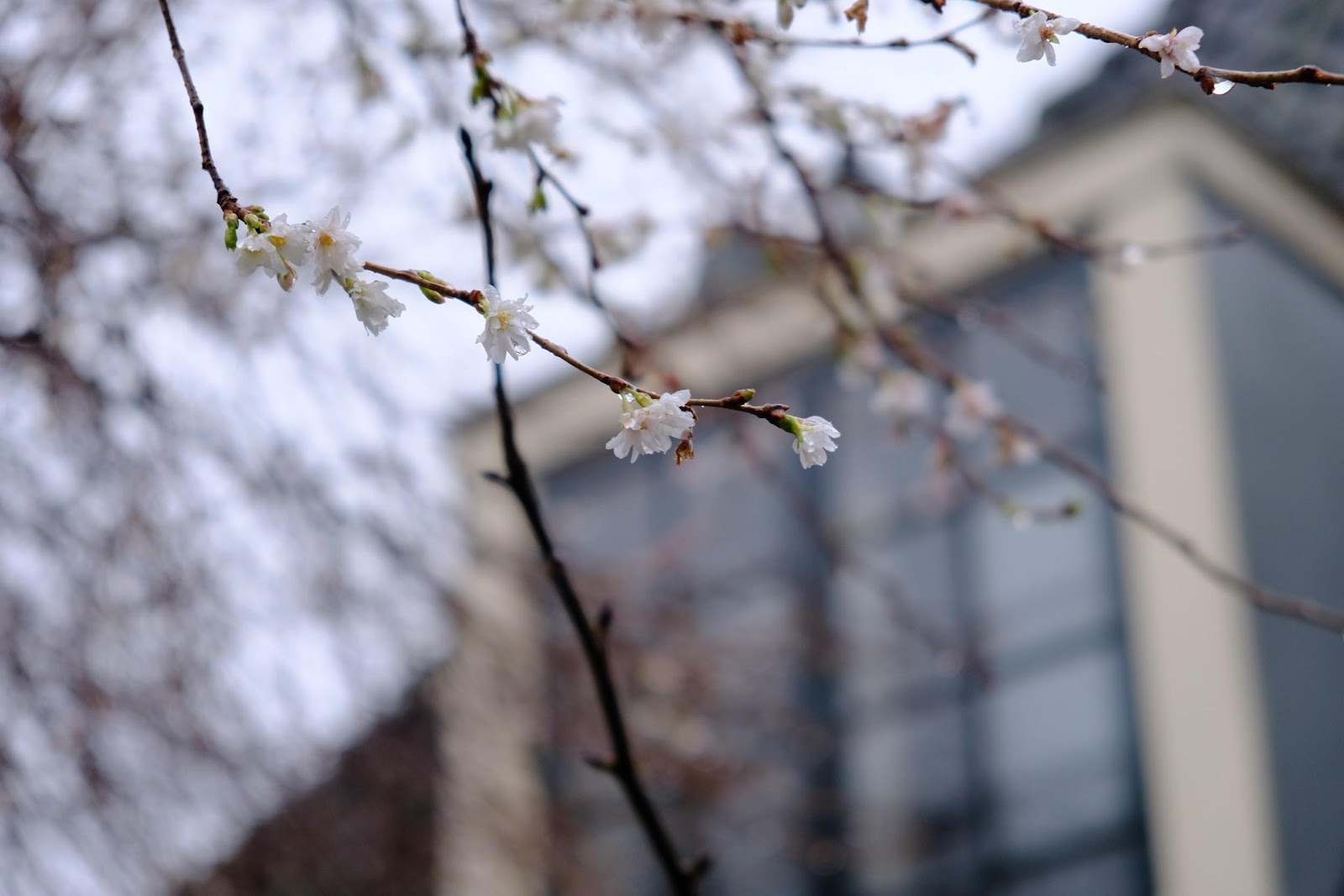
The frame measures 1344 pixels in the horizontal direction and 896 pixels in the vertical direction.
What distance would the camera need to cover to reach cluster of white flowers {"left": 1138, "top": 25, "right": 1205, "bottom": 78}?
1.30 m

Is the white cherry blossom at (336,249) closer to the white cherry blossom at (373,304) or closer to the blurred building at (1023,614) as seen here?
the white cherry blossom at (373,304)

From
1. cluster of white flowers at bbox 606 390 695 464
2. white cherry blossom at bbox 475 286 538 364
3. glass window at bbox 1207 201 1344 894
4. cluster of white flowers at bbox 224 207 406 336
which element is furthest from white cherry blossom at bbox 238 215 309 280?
glass window at bbox 1207 201 1344 894

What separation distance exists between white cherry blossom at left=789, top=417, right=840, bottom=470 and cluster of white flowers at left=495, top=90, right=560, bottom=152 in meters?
0.65

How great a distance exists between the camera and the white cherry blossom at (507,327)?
1209 millimetres


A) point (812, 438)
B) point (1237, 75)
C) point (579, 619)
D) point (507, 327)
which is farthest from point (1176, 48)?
point (579, 619)

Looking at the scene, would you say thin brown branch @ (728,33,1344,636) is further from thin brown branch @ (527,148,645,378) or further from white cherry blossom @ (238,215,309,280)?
white cherry blossom @ (238,215,309,280)

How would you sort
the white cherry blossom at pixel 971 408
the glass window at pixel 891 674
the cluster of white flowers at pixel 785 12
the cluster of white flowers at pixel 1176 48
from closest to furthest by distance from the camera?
the cluster of white flowers at pixel 1176 48
the cluster of white flowers at pixel 785 12
the white cherry blossom at pixel 971 408
the glass window at pixel 891 674

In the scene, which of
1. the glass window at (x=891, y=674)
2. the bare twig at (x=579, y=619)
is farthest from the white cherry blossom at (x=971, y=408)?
the glass window at (x=891, y=674)

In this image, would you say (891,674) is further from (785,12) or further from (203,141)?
(203,141)

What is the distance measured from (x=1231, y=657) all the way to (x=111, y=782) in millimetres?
2534

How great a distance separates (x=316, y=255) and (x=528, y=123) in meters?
0.57

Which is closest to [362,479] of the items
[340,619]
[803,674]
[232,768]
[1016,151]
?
[340,619]

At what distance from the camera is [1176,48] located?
1.31 metres

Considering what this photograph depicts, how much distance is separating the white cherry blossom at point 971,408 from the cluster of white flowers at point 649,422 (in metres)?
1.25
